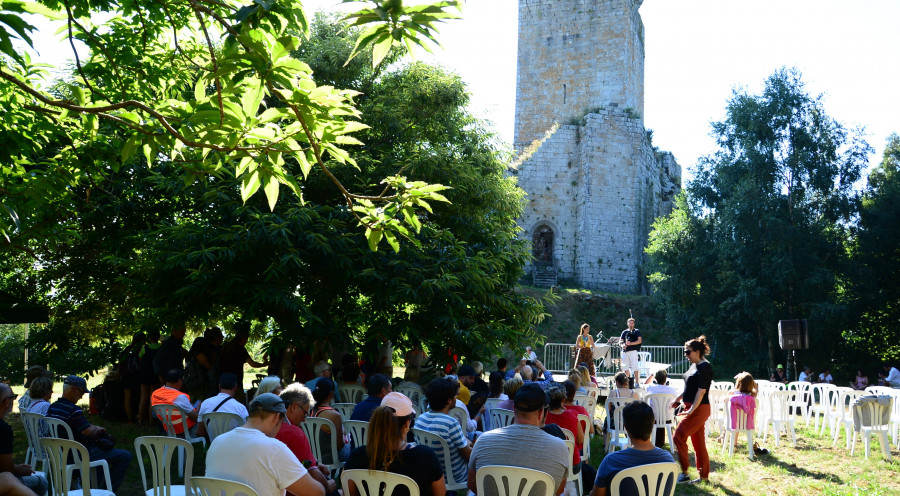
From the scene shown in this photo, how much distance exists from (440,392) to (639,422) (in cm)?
133

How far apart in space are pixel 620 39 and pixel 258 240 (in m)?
22.3

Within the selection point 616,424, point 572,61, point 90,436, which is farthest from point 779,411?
point 572,61

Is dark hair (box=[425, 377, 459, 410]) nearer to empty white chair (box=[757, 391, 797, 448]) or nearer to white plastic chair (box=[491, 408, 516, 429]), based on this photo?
white plastic chair (box=[491, 408, 516, 429])

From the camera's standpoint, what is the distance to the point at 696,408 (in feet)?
20.3

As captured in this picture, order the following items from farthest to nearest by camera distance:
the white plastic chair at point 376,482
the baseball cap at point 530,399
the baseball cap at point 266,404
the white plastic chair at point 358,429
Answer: the white plastic chair at point 358,429, the baseball cap at point 530,399, the baseball cap at point 266,404, the white plastic chair at point 376,482

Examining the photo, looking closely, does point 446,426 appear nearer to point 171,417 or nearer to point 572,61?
point 171,417

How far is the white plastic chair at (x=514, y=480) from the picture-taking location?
315cm

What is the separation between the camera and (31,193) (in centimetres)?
368

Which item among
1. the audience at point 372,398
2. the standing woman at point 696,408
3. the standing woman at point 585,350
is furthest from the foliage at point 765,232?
the audience at point 372,398

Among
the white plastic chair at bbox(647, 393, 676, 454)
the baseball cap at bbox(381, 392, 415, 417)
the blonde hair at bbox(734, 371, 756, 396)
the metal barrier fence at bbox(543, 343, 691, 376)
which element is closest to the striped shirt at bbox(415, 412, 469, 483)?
the baseball cap at bbox(381, 392, 415, 417)

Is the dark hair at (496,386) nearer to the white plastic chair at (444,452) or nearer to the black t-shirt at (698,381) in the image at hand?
the black t-shirt at (698,381)

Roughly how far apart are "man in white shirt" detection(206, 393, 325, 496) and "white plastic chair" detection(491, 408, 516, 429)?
2.44 meters

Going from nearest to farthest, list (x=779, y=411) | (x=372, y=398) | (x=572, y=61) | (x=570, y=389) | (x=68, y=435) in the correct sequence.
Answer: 1. (x=68, y=435)
2. (x=372, y=398)
3. (x=570, y=389)
4. (x=779, y=411)
5. (x=572, y=61)

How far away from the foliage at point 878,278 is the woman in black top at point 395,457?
1935 centimetres
